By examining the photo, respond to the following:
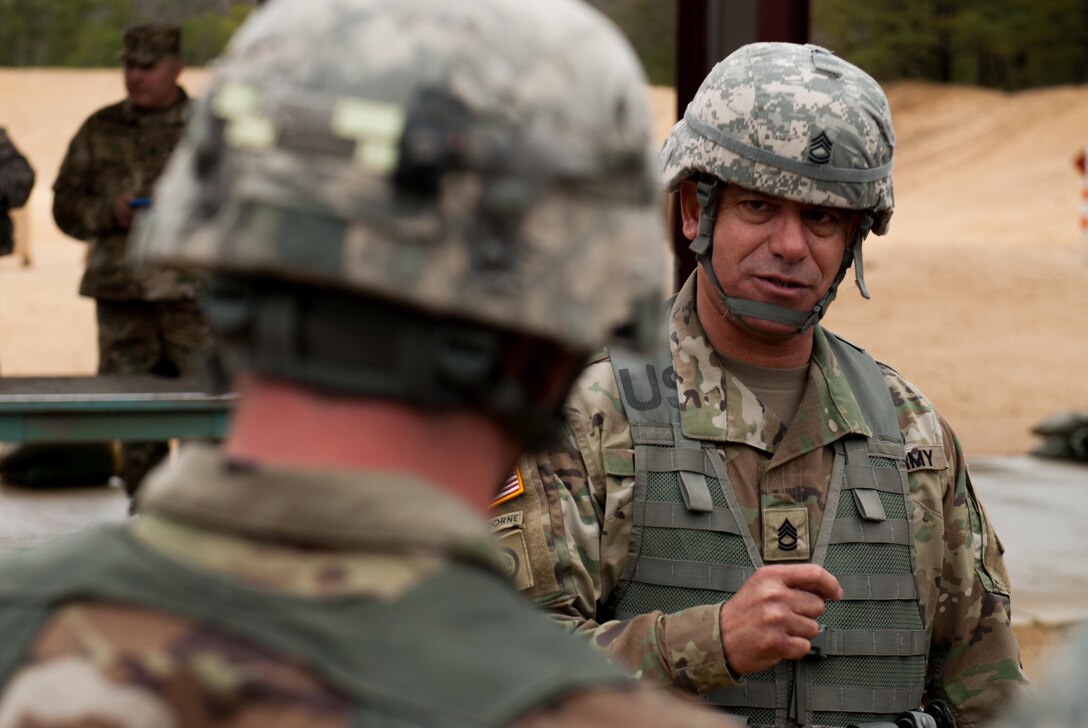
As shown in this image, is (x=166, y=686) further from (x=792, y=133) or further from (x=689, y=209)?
(x=689, y=209)

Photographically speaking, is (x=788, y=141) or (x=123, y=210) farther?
(x=123, y=210)

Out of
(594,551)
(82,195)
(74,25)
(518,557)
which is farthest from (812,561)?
(74,25)

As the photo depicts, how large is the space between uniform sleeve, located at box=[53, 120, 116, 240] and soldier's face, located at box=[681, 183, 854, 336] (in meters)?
5.34

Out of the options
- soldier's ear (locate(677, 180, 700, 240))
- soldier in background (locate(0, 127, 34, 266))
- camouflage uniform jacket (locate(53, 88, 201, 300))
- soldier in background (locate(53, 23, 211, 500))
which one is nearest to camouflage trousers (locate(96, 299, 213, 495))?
soldier in background (locate(53, 23, 211, 500))

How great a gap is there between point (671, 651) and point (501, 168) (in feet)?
4.74

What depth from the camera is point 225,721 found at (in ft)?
3.56

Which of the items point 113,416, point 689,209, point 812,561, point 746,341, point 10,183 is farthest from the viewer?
point 10,183

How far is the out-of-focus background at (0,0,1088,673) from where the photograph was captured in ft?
48.7

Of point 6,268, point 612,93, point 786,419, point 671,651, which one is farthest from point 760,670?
point 6,268

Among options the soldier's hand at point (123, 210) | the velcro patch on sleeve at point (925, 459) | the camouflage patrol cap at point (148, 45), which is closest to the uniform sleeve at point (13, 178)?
the soldier's hand at point (123, 210)

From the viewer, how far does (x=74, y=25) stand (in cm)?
3916

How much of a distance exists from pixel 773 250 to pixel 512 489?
0.61m

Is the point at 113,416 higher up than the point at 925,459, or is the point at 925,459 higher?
the point at 925,459

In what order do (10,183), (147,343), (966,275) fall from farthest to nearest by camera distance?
(966,275) < (10,183) < (147,343)
